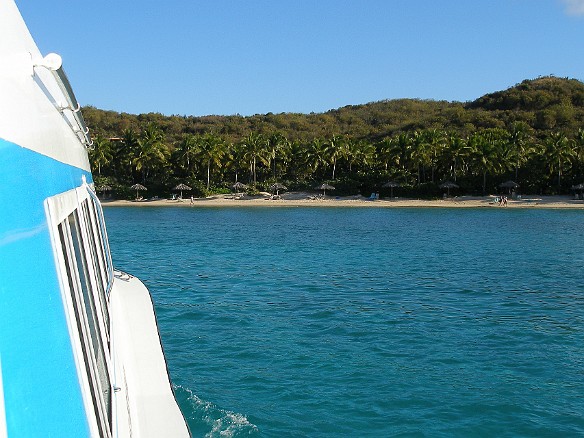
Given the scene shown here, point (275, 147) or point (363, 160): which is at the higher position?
point (275, 147)

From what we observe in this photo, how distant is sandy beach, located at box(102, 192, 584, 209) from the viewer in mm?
71188

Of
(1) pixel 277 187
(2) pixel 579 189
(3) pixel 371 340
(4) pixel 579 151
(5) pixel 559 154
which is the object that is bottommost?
(3) pixel 371 340

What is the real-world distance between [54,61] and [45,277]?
109 centimetres

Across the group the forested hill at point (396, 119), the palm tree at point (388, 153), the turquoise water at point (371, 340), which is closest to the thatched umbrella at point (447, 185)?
the palm tree at point (388, 153)

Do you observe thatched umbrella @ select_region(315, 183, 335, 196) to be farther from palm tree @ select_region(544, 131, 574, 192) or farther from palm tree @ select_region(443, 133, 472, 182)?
palm tree @ select_region(544, 131, 574, 192)

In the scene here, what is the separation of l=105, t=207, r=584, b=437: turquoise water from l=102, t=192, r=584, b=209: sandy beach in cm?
4227

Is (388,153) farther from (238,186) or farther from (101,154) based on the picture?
(101,154)

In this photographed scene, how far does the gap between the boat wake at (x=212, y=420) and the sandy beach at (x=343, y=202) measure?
65064 millimetres

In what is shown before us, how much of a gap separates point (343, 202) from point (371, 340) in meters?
64.6

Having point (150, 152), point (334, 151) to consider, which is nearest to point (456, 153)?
point (334, 151)

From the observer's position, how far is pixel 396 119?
141 m

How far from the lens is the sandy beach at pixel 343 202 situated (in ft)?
234

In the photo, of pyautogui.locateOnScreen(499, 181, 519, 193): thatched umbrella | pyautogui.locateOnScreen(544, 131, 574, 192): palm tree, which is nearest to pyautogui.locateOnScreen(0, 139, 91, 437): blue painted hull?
pyautogui.locateOnScreen(544, 131, 574, 192): palm tree

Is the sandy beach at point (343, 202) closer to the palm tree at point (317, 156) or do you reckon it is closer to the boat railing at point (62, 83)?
the palm tree at point (317, 156)
